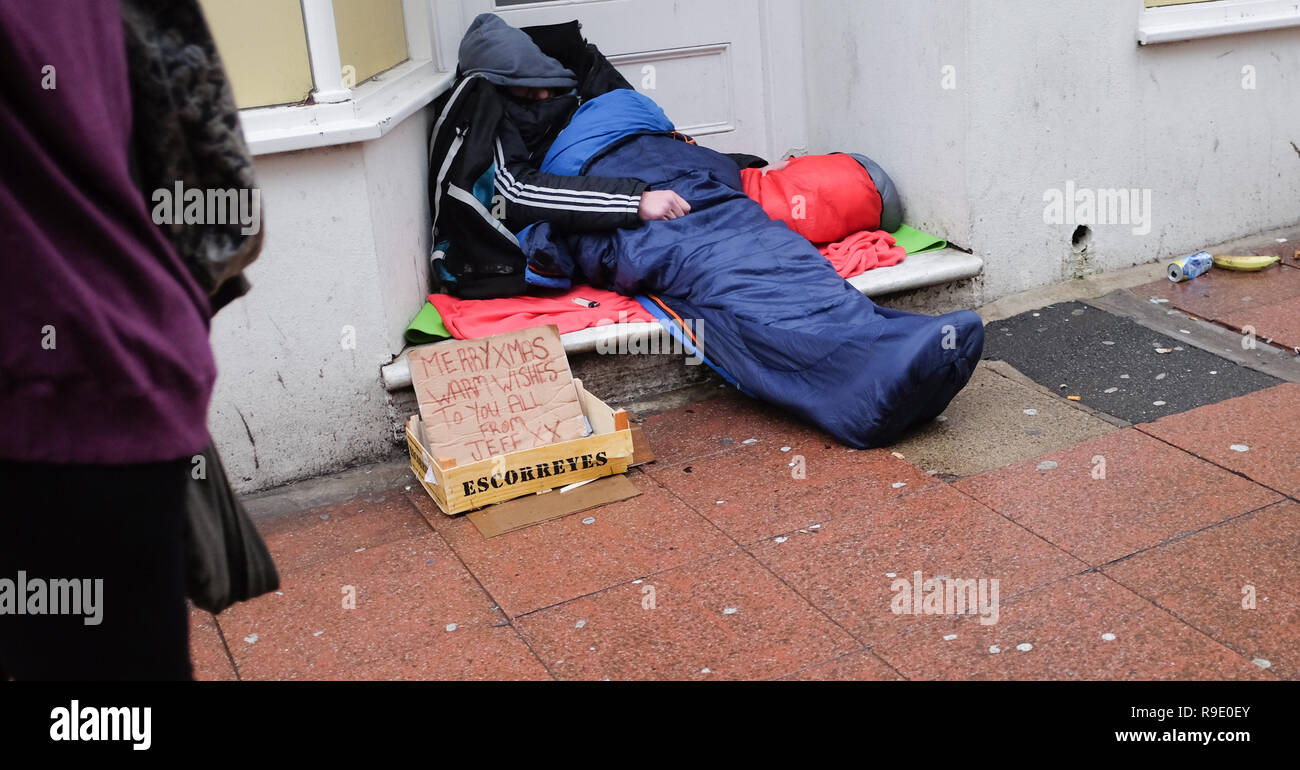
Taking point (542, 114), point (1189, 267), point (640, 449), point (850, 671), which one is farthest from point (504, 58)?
point (1189, 267)

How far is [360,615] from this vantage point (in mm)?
2945

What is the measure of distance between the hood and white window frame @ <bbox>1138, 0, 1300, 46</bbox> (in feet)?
7.59

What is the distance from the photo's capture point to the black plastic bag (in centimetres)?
138

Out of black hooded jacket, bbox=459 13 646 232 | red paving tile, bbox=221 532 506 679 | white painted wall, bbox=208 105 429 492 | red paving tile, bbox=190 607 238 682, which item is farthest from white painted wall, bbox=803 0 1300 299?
red paving tile, bbox=190 607 238 682

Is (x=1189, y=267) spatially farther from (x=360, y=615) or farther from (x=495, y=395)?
(x=360, y=615)

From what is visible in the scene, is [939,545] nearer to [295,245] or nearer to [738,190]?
[738,190]

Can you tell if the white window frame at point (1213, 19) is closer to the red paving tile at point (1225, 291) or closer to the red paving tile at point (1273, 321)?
the red paving tile at point (1225, 291)

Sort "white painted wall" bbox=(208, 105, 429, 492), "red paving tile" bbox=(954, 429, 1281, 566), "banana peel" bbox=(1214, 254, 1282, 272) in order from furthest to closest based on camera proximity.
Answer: "banana peel" bbox=(1214, 254, 1282, 272), "white painted wall" bbox=(208, 105, 429, 492), "red paving tile" bbox=(954, 429, 1281, 566)

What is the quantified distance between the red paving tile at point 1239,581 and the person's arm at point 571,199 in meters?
2.00

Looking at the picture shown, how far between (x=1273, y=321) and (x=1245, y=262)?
0.57m

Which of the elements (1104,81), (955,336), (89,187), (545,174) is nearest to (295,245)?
(545,174)

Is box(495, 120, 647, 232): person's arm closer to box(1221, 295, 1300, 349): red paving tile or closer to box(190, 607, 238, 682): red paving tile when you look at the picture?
box(190, 607, 238, 682): red paving tile

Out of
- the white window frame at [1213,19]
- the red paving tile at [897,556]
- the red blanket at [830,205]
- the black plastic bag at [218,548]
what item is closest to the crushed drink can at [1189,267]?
the white window frame at [1213,19]

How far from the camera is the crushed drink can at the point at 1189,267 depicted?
4691 mm
